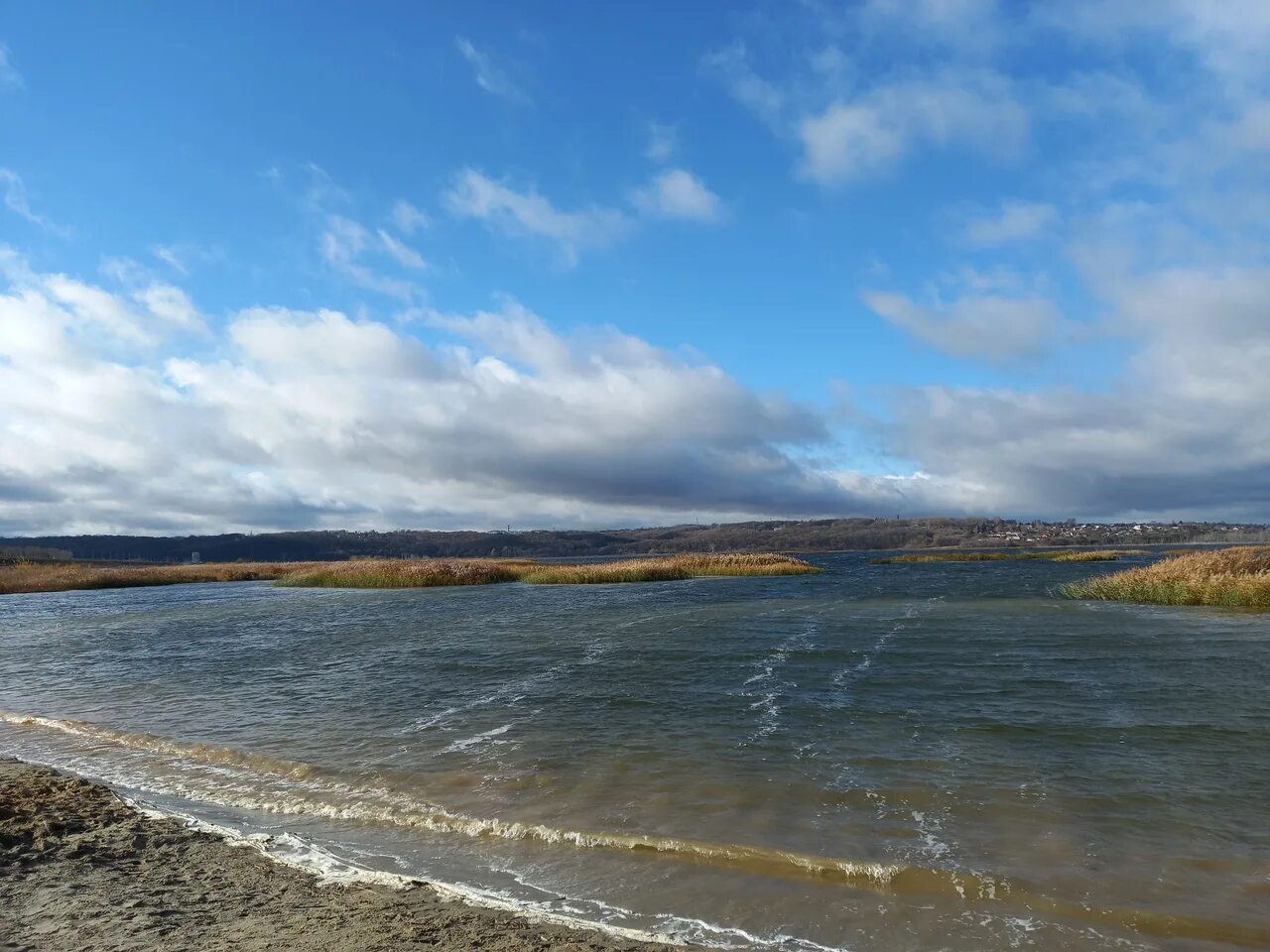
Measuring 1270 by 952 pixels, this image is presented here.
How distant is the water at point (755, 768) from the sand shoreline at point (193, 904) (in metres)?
0.72

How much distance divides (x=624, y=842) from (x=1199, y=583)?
39283mm

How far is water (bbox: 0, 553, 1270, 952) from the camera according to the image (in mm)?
7531

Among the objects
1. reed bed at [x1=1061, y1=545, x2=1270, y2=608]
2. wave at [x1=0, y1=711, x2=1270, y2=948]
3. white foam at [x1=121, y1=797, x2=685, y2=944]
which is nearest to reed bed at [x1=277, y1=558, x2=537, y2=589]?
reed bed at [x1=1061, y1=545, x2=1270, y2=608]

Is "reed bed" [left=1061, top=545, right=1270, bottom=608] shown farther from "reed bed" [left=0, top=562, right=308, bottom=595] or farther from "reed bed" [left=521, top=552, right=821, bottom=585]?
"reed bed" [left=0, top=562, right=308, bottom=595]

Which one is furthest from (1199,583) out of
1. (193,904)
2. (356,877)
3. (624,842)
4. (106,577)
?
(106,577)

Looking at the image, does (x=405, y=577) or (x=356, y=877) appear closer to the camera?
(x=356, y=877)

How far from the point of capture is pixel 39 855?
8.20m

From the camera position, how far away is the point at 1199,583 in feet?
123

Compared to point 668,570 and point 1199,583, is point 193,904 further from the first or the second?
point 668,570

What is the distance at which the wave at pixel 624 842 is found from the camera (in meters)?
7.12

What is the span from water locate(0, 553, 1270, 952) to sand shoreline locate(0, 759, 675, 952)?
2.35 ft

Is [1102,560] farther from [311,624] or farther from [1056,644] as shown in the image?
[311,624]

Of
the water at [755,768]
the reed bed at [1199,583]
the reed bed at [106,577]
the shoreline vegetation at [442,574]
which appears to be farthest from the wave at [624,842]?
the reed bed at [106,577]

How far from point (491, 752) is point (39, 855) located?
248 inches
